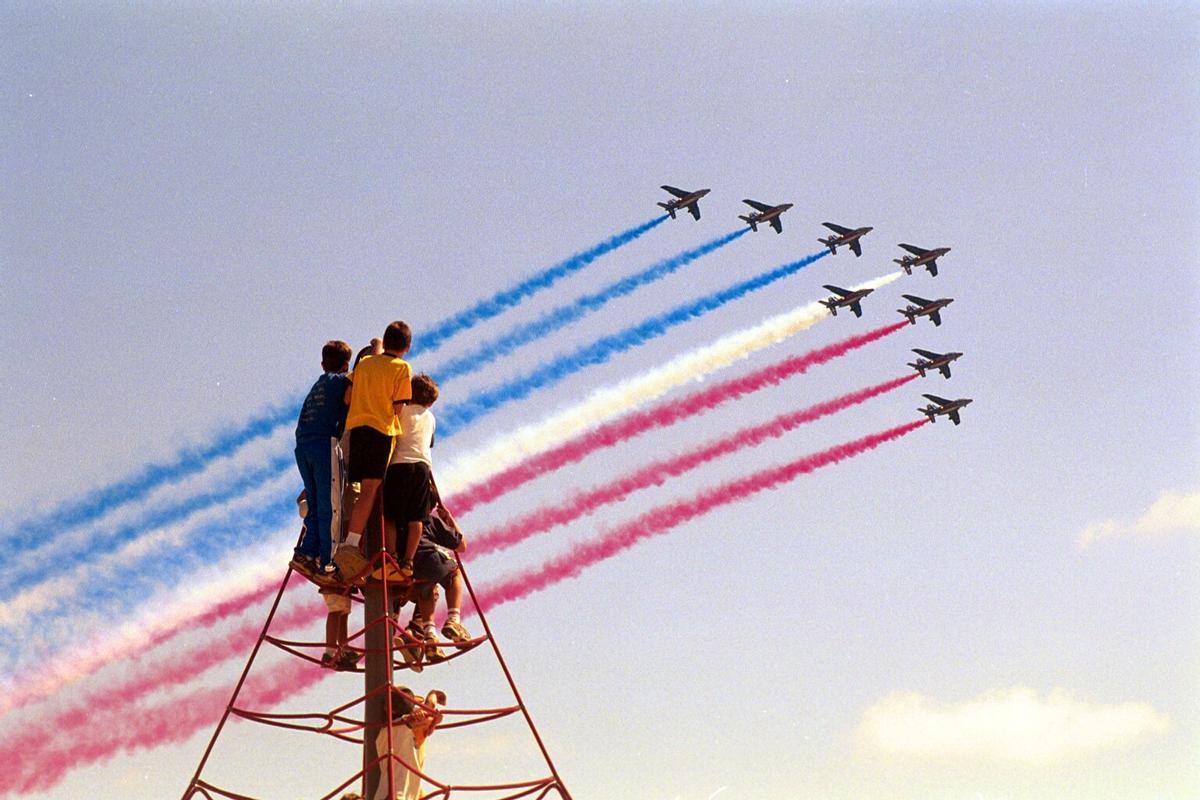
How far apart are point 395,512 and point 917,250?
83575mm

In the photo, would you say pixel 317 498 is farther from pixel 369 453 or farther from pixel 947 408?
pixel 947 408

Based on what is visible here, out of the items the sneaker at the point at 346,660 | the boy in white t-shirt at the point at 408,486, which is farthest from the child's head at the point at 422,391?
the sneaker at the point at 346,660

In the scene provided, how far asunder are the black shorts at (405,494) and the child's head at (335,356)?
1.42m

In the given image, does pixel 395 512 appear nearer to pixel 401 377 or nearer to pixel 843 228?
pixel 401 377

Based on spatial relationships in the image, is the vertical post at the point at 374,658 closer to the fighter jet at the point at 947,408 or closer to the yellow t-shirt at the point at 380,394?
the yellow t-shirt at the point at 380,394

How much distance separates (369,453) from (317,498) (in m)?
0.96

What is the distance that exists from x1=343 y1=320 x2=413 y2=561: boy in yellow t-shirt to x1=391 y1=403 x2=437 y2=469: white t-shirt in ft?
0.77

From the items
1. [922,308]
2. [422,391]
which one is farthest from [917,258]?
[422,391]

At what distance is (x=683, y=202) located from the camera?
93.8m

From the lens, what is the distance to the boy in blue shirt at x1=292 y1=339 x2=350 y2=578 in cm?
2030

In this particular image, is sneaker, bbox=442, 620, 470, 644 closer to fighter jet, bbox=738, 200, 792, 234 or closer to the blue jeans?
the blue jeans

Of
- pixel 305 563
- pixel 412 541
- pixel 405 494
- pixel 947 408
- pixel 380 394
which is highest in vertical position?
pixel 947 408

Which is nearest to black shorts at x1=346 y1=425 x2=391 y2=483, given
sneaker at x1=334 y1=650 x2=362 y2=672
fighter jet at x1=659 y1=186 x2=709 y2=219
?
sneaker at x1=334 y1=650 x2=362 y2=672

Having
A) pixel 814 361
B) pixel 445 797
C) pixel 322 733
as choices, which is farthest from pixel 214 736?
pixel 814 361
